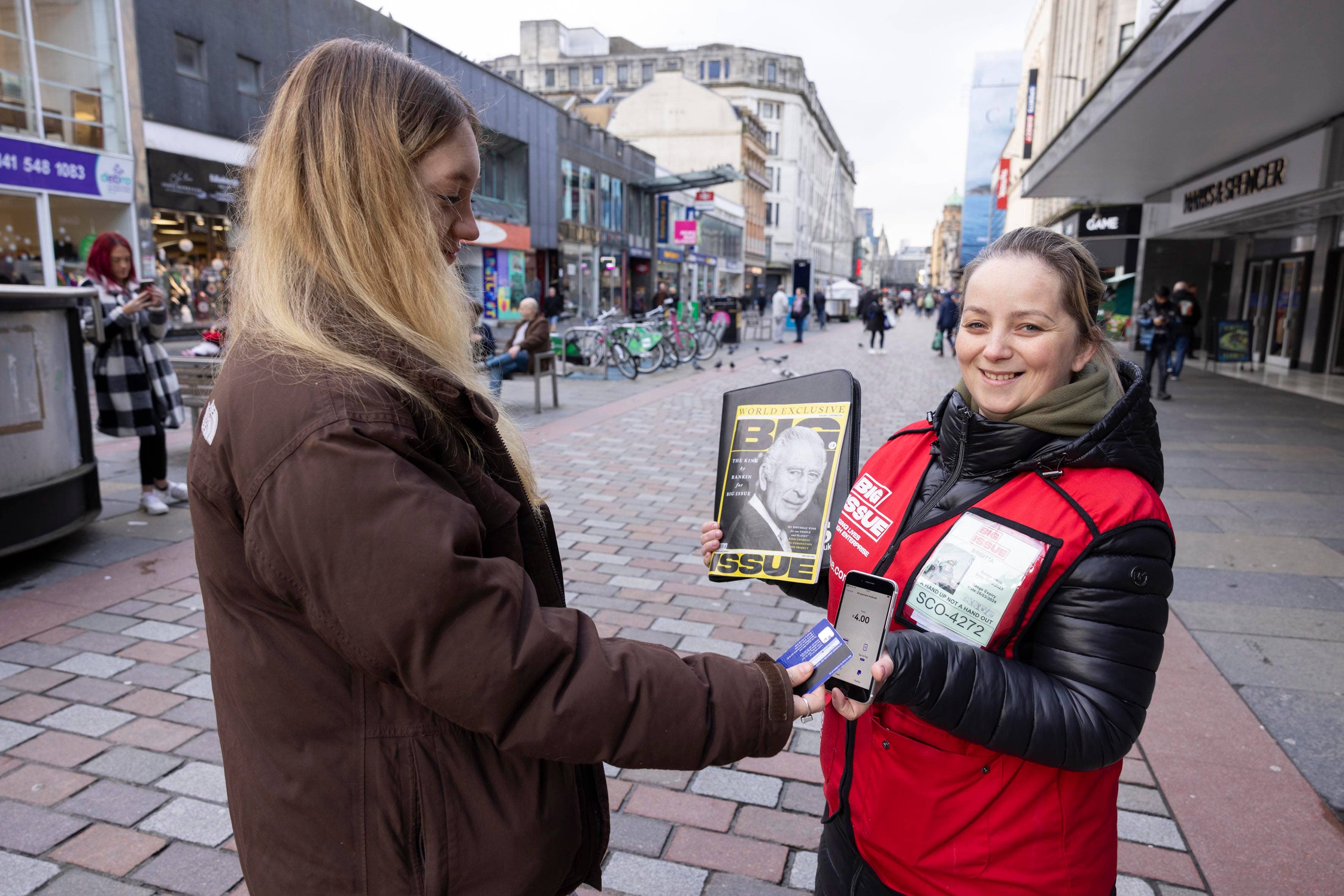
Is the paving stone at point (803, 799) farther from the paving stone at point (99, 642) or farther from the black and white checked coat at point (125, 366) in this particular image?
the black and white checked coat at point (125, 366)

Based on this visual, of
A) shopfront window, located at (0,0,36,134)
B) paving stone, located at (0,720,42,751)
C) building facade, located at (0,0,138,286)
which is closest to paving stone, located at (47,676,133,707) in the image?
paving stone, located at (0,720,42,751)

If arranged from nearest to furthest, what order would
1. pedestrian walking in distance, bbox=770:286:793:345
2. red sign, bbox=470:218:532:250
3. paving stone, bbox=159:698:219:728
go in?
paving stone, bbox=159:698:219:728 → red sign, bbox=470:218:532:250 → pedestrian walking in distance, bbox=770:286:793:345

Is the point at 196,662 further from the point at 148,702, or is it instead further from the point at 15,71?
the point at 15,71

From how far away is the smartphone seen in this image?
4.20ft

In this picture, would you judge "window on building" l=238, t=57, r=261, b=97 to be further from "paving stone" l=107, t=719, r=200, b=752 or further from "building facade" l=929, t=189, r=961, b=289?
"building facade" l=929, t=189, r=961, b=289

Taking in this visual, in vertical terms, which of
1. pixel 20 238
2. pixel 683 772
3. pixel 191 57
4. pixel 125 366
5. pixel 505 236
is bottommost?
pixel 683 772

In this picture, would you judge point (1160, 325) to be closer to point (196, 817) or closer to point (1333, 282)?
point (1333, 282)

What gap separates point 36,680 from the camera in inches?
142

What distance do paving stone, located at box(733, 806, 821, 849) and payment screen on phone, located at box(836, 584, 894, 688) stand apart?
1595 mm

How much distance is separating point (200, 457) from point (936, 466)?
1.26 meters

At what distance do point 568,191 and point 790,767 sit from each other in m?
33.9

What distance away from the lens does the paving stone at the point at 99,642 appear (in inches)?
154

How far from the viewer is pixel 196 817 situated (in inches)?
107

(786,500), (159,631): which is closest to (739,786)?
(786,500)
